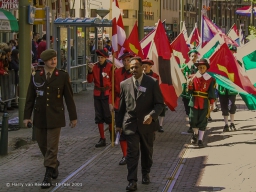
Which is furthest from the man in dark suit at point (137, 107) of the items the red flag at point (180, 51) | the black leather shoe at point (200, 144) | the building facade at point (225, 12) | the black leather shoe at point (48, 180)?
the building facade at point (225, 12)

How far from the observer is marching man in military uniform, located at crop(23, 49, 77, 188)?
10.0 metres

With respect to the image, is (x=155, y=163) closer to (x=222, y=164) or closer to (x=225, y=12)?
(x=222, y=164)

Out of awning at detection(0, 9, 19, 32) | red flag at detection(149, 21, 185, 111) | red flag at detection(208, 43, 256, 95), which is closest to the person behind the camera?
red flag at detection(208, 43, 256, 95)

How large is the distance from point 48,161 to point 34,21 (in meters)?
5.89

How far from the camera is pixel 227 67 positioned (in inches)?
596

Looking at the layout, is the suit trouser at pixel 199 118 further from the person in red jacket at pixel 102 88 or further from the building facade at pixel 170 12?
the building facade at pixel 170 12

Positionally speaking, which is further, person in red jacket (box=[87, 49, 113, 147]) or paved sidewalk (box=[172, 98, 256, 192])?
person in red jacket (box=[87, 49, 113, 147])

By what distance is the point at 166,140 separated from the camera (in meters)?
15.0

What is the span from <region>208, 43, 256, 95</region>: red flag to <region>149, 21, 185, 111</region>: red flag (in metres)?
0.87

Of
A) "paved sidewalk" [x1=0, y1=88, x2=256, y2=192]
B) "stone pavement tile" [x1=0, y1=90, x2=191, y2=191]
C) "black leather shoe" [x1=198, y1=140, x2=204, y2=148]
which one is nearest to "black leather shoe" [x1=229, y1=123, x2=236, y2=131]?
"paved sidewalk" [x1=0, y1=88, x2=256, y2=192]

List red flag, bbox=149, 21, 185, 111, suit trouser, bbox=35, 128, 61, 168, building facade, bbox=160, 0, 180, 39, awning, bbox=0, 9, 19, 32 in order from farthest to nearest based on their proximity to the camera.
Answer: building facade, bbox=160, 0, 180, 39, awning, bbox=0, 9, 19, 32, red flag, bbox=149, 21, 185, 111, suit trouser, bbox=35, 128, 61, 168

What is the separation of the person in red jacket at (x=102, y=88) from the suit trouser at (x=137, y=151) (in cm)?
354

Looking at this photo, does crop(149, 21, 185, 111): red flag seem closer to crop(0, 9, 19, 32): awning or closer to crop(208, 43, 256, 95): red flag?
crop(208, 43, 256, 95): red flag

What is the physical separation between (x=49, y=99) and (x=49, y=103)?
5 centimetres
